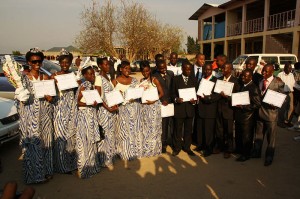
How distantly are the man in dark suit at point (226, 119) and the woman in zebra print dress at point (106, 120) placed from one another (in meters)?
2.09

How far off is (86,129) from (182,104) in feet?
6.44

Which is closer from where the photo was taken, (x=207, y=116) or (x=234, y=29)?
(x=207, y=116)

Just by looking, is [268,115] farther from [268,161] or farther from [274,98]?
[268,161]

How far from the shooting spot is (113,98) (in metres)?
4.52

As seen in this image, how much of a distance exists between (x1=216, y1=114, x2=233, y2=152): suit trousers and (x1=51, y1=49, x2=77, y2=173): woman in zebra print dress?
2.87m

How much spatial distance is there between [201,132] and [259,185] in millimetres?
1701

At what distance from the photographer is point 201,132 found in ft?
18.0

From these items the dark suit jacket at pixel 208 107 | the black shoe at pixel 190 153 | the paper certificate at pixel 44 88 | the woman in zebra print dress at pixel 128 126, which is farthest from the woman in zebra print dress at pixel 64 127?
the dark suit jacket at pixel 208 107

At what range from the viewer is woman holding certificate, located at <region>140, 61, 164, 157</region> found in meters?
5.08

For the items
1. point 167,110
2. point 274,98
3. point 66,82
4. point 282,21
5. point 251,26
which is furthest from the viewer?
point 251,26

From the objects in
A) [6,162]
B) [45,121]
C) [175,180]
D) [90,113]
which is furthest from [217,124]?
[6,162]

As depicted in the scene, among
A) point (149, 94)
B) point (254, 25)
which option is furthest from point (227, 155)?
point (254, 25)

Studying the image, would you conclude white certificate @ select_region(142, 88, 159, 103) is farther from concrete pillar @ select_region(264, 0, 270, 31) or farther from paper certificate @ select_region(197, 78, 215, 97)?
concrete pillar @ select_region(264, 0, 270, 31)

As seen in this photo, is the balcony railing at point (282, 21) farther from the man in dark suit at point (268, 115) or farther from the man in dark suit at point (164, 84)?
the man in dark suit at point (164, 84)
